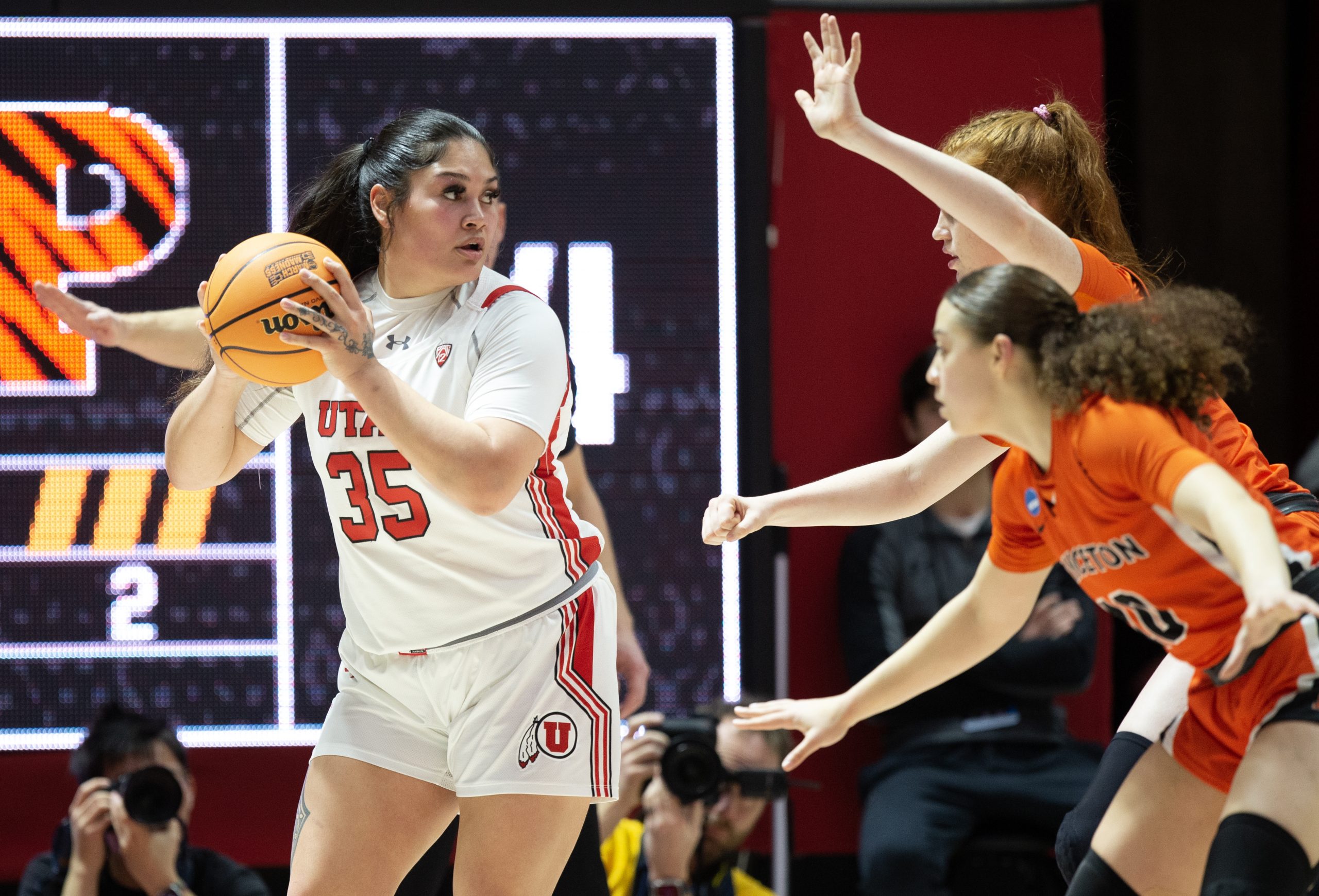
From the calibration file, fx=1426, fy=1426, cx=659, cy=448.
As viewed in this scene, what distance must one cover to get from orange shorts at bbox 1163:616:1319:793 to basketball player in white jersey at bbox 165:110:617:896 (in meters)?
0.89

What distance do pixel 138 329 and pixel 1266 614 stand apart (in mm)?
2248

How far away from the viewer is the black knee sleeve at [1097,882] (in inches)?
78.2

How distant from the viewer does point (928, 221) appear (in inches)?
177

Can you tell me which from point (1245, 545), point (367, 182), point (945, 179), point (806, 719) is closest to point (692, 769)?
point (806, 719)

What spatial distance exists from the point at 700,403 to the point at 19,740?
1.97 meters

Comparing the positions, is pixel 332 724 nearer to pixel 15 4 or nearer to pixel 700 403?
pixel 700 403

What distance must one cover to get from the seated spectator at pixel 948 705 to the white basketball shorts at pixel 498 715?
170cm

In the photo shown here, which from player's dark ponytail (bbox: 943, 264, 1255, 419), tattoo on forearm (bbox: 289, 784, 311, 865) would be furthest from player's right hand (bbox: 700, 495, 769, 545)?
tattoo on forearm (bbox: 289, 784, 311, 865)

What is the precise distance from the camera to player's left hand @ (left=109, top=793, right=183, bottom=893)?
3.46m

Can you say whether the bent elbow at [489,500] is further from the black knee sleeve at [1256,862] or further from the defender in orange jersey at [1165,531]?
the black knee sleeve at [1256,862]

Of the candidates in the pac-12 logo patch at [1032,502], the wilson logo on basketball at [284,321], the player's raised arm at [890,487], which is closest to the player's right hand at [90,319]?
the wilson logo on basketball at [284,321]

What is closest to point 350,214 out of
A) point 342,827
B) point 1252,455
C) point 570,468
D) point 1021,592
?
point 570,468

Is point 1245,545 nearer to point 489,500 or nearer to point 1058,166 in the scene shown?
point 1058,166

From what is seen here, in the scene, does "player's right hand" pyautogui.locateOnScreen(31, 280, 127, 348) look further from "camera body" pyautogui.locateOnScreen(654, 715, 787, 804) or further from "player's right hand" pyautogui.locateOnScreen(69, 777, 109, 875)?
"camera body" pyautogui.locateOnScreen(654, 715, 787, 804)
